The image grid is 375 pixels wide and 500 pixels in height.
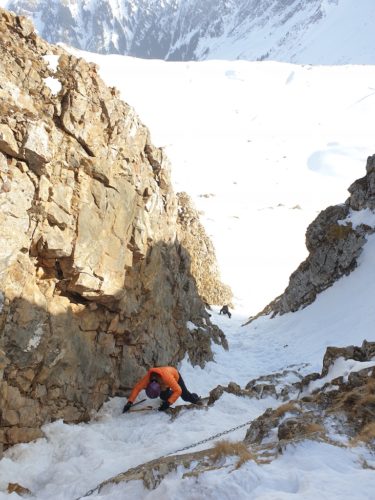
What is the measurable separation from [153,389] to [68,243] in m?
4.07

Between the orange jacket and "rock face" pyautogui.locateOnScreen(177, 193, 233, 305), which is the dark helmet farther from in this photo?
"rock face" pyautogui.locateOnScreen(177, 193, 233, 305)

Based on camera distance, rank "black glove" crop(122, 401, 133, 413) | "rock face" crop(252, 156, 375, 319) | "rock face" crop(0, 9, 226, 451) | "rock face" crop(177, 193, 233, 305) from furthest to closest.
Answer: "rock face" crop(177, 193, 233, 305) < "rock face" crop(252, 156, 375, 319) < "black glove" crop(122, 401, 133, 413) < "rock face" crop(0, 9, 226, 451)

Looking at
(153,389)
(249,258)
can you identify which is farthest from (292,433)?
(249,258)

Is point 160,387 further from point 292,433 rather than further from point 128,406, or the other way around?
point 292,433

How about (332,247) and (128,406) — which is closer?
(128,406)

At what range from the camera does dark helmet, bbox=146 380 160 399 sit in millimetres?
10695

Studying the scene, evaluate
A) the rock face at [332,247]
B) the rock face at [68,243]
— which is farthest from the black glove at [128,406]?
the rock face at [332,247]

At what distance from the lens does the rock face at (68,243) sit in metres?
9.14

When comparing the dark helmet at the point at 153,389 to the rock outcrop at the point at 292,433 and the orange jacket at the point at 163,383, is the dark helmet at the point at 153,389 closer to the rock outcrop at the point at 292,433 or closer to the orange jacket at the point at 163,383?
the orange jacket at the point at 163,383

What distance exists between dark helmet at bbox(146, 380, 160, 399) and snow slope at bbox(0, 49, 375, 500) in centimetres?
59

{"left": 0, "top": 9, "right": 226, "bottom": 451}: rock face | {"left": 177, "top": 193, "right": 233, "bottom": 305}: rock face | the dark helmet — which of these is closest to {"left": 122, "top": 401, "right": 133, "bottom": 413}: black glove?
the dark helmet

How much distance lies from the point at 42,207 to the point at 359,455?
7.66 metres

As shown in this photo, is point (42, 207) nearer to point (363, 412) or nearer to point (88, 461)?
point (88, 461)

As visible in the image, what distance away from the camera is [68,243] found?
1022cm
